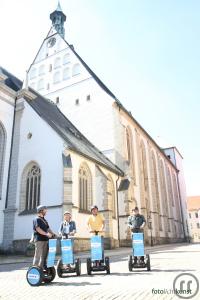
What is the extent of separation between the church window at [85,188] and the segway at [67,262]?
11.2 m

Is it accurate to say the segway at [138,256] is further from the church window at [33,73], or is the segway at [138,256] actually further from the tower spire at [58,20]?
the tower spire at [58,20]

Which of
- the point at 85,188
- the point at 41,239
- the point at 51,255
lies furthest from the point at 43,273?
the point at 85,188

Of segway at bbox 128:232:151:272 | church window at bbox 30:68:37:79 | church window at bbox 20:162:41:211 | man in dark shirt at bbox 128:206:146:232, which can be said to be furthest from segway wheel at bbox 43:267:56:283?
church window at bbox 30:68:37:79

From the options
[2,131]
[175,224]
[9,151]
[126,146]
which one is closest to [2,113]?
[2,131]

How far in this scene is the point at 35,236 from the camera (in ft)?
20.0

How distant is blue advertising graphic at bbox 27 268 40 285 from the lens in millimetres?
5724

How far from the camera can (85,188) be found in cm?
1916

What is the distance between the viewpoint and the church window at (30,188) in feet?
56.3

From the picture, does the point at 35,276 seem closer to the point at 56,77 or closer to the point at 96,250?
the point at 96,250

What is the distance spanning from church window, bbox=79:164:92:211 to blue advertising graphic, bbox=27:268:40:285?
12.4 m

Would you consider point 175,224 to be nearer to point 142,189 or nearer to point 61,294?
point 142,189

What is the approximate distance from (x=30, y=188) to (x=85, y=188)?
3.59 meters

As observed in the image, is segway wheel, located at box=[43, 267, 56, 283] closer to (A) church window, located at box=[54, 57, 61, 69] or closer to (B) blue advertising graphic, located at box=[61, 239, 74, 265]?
(B) blue advertising graphic, located at box=[61, 239, 74, 265]

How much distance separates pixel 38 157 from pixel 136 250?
11.6 metres
